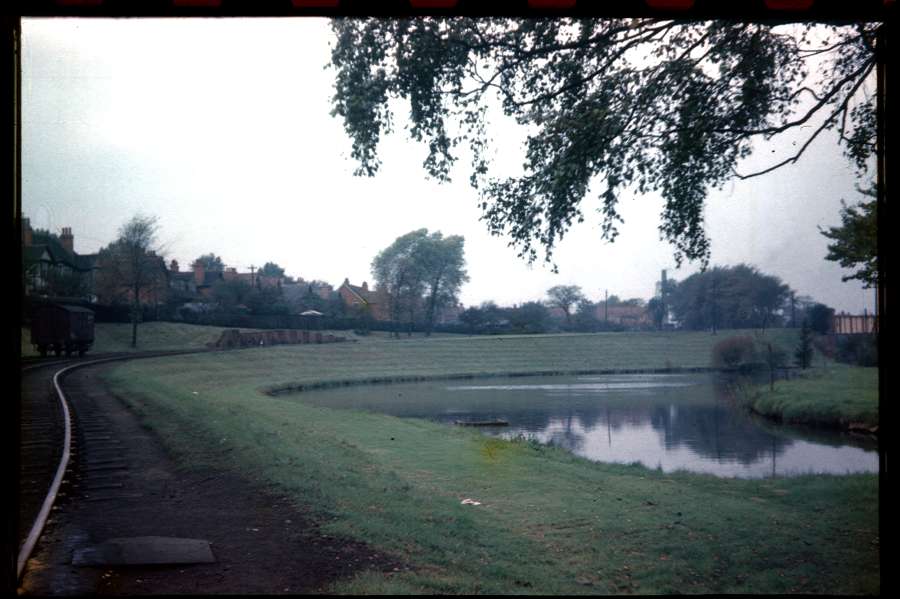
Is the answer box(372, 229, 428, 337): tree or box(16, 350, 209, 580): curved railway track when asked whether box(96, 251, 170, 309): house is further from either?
box(372, 229, 428, 337): tree

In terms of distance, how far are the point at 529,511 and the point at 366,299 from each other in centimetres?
1707

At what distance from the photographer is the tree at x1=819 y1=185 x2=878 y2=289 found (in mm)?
15516

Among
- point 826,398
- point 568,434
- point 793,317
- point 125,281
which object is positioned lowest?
point 568,434

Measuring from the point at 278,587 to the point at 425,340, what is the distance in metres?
37.8

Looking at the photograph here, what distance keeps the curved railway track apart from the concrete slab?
0.56 meters

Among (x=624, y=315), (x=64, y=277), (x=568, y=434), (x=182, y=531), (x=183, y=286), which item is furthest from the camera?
(x=624, y=315)

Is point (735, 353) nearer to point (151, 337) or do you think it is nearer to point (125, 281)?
point (125, 281)

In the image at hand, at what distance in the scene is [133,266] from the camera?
82.6 ft

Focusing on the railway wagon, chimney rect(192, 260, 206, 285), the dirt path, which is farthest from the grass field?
chimney rect(192, 260, 206, 285)

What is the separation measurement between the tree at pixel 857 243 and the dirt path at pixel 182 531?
11741 millimetres

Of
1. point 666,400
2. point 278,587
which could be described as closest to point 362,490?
point 278,587

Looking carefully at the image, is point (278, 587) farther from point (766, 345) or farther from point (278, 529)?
point (766, 345)

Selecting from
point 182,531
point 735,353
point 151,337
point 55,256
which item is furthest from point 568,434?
point 151,337

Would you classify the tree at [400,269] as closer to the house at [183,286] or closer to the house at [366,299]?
the house at [366,299]
